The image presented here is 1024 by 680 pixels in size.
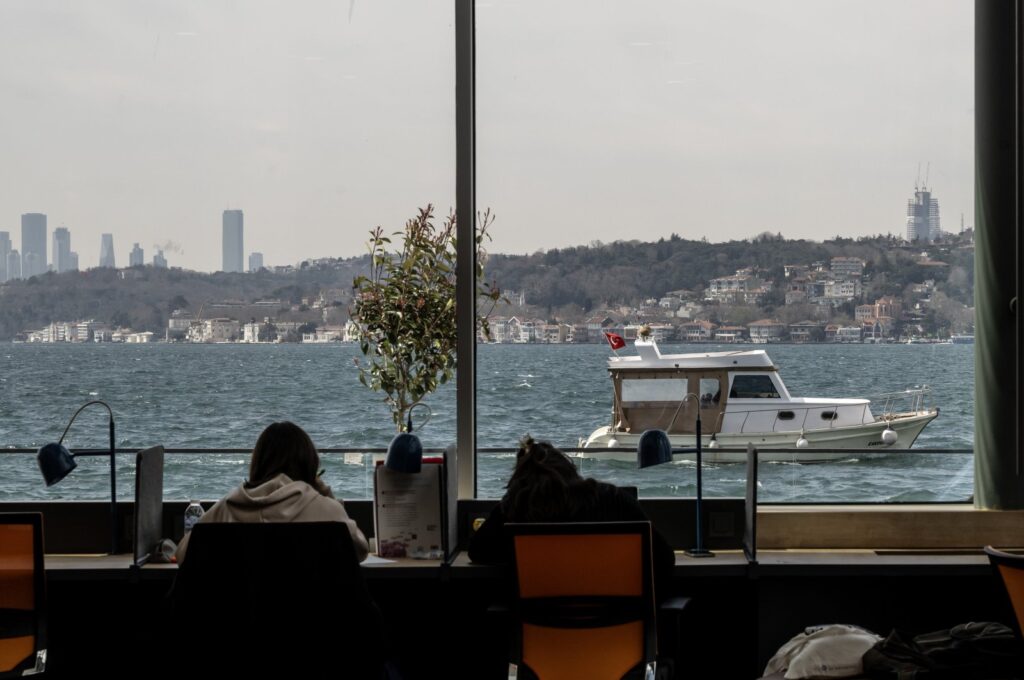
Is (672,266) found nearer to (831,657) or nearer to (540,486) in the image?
(540,486)

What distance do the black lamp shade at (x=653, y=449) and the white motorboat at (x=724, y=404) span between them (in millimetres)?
2185

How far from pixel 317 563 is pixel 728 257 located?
19.8 meters

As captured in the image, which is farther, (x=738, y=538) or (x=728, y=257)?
(x=728, y=257)

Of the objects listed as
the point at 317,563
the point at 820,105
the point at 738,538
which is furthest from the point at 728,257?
the point at 317,563

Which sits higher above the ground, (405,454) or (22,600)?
(405,454)

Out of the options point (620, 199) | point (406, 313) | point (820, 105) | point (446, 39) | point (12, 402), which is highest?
point (820, 105)

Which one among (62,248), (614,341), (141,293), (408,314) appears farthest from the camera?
(62,248)

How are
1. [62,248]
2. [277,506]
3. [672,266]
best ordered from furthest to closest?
[62,248]
[672,266]
[277,506]

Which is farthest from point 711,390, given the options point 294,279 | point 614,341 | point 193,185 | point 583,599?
point 193,185

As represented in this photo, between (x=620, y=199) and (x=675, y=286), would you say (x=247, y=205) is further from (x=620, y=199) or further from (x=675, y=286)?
(x=675, y=286)

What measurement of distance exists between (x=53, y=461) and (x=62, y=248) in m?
23.8

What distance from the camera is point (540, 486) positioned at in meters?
3.03

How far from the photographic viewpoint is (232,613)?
261cm

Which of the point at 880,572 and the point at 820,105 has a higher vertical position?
the point at 820,105
